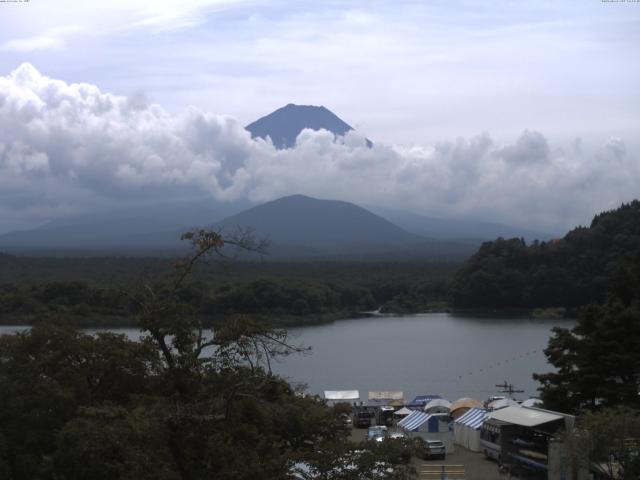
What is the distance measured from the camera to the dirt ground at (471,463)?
1045 cm

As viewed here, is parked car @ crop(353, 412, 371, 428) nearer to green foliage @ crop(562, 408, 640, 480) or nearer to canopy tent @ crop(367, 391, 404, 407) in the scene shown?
canopy tent @ crop(367, 391, 404, 407)

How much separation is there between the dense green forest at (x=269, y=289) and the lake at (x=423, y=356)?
1.90 metres

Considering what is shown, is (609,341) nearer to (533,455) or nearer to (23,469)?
(533,455)

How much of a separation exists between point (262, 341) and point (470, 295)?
40953mm

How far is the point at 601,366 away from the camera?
1168 centimetres

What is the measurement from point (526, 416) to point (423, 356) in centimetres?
1869

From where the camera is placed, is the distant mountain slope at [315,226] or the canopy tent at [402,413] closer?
the canopy tent at [402,413]

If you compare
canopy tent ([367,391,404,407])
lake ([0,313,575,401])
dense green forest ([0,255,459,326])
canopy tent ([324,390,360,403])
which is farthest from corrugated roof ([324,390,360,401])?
dense green forest ([0,255,459,326])

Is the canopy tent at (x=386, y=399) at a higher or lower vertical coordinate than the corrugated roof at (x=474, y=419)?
lower

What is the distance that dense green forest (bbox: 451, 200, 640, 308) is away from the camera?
1665 inches

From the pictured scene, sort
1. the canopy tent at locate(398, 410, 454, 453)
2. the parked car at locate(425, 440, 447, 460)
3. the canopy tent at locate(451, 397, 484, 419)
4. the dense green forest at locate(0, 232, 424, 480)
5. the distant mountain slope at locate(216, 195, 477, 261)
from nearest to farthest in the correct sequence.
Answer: the dense green forest at locate(0, 232, 424, 480) < the parked car at locate(425, 440, 447, 460) < the canopy tent at locate(398, 410, 454, 453) < the canopy tent at locate(451, 397, 484, 419) < the distant mountain slope at locate(216, 195, 477, 261)

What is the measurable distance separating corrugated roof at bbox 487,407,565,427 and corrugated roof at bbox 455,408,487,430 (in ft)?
3.59

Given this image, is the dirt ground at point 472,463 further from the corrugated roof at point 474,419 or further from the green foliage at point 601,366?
the green foliage at point 601,366

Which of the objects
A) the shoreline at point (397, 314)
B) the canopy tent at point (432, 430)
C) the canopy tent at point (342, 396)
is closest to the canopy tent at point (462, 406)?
the canopy tent at point (342, 396)
